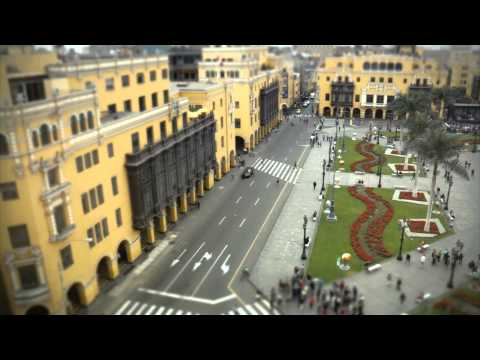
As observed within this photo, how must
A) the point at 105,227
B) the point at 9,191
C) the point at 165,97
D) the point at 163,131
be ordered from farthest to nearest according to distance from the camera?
the point at 165,97 < the point at 163,131 < the point at 105,227 < the point at 9,191

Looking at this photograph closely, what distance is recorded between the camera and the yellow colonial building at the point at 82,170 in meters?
28.6

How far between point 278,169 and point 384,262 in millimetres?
34216

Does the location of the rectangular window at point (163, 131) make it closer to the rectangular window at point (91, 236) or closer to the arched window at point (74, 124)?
the arched window at point (74, 124)

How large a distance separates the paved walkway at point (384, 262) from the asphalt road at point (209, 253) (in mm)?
2903

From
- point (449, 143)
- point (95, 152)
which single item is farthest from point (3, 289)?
point (449, 143)

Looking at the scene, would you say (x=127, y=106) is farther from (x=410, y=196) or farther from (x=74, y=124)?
(x=410, y=196)

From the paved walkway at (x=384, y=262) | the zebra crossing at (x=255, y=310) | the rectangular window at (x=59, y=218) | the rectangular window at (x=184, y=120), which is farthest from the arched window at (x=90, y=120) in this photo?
the paved walkway at (x=384, y=262)

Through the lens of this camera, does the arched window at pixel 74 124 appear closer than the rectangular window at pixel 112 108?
Yes

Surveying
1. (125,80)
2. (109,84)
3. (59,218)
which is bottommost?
(59,218)

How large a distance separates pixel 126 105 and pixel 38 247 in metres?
18.9

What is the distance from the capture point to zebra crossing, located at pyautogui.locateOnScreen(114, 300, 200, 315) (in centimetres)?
3594

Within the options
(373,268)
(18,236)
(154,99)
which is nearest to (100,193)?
(18,236)

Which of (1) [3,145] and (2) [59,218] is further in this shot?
(2) [59,218]

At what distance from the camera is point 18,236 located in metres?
29.6
